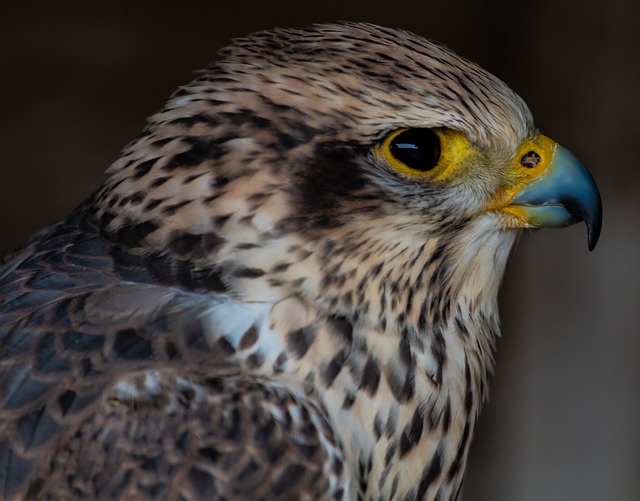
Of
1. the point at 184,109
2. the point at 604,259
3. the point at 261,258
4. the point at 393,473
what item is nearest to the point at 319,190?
the point at 261,258

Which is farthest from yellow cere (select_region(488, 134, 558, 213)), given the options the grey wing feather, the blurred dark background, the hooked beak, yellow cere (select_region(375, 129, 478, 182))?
the blurred dark background

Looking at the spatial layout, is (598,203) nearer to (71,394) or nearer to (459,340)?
(459,340)

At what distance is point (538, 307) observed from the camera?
5.67m

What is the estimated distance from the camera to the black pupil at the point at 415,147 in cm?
223

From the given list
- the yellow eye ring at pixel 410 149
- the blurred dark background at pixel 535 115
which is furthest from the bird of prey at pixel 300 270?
the blurred dark background at pixel 535 115

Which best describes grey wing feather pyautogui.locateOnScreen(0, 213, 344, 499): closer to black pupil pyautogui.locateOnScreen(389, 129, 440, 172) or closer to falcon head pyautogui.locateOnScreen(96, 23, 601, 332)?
falcon head pyautogui.locateOnScreen(96, 23, 601, 332)

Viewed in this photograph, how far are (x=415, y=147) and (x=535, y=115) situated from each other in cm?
341

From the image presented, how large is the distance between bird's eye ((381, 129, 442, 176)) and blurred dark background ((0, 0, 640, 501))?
10.1 ft

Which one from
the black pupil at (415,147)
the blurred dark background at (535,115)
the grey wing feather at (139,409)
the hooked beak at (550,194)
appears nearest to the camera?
the grey wing feather at (139,409)

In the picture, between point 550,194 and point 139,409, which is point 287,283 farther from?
point 550,194

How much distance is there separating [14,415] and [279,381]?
0.52 metres

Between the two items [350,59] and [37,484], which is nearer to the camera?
[37,484]

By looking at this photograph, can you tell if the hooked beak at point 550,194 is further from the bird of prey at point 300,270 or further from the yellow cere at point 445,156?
the yellow cere at point 445,156

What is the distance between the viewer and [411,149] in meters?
2.24
